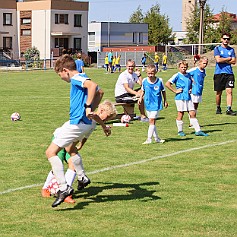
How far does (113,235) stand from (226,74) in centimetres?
1233

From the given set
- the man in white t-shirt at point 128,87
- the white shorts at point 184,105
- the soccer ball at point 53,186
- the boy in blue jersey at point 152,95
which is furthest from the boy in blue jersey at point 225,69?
the soccer ball at point 53,186

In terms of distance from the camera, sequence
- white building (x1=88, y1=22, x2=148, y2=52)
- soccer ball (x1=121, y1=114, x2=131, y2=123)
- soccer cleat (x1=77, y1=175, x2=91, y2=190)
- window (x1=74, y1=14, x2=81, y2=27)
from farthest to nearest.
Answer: white building (x1=88, y1=22, x2=148, y2=52), window (x1=74, y1=14, x2=81, y2=27), soccer ball (x1=121, y1=114, x2=131, y2=123), soccer cleat (x1=77, y1=175, x2=91, y2=190)

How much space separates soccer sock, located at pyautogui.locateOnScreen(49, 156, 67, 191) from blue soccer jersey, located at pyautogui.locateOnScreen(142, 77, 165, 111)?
558 cm

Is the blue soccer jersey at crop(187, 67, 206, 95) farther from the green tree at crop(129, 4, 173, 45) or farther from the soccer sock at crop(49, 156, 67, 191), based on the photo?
the green tree at crop(129, 4, 173, 45)

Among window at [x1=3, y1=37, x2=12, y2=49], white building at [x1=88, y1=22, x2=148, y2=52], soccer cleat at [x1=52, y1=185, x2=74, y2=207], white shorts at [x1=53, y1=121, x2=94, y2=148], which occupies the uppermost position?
white building at [x1=88, y1=22, x2=148, y2=52]

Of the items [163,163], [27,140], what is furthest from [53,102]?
[163,163]

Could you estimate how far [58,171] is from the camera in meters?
7.91

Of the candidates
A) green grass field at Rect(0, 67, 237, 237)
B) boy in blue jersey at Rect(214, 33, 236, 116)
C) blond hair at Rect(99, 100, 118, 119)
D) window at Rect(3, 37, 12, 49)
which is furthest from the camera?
window at Rect(3, 37, 12, 49)

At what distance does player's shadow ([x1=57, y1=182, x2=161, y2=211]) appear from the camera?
8.43m

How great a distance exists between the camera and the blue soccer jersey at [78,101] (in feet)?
26.0

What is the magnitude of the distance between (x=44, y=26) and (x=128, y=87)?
69.6 meters

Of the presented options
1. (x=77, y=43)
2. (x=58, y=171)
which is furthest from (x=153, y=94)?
(x=77, y=43)

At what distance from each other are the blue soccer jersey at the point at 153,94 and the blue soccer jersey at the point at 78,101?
5.34 meters

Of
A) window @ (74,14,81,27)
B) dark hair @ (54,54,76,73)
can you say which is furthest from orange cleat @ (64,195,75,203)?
window @ (74,14,81,27)
